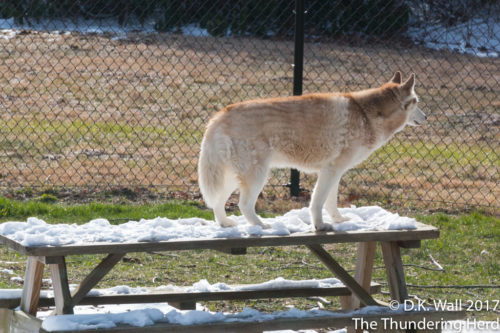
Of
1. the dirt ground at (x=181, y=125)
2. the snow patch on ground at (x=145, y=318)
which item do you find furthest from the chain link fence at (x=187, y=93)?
the snow patch on ground at (x=145, y=318)

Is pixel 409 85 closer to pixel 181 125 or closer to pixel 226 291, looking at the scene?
pixel 226 291

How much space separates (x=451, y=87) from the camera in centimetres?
1301

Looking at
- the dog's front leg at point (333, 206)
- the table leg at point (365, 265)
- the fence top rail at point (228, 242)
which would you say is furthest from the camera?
the dog's front leg at point (333, 206)

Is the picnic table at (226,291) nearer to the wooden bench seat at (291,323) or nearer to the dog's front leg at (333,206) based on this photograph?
the wooden bench seat at (291,323)

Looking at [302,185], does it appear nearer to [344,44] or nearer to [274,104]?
[274,104]

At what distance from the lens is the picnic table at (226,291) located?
12.7ft

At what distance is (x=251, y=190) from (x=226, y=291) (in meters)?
0.73

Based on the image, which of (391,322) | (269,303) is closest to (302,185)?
(269,303)

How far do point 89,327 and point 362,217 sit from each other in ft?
6.81

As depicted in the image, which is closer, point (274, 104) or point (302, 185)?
point (274, 104)

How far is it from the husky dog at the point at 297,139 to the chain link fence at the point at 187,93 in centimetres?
286

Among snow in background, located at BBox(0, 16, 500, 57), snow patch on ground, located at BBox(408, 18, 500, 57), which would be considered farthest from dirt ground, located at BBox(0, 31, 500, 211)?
snow patch on ground, located at BBox(408, 18, 500, 57)

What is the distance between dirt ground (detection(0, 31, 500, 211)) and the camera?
26.5ft

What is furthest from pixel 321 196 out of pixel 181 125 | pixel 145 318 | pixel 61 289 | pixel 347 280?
pixel 181 125
